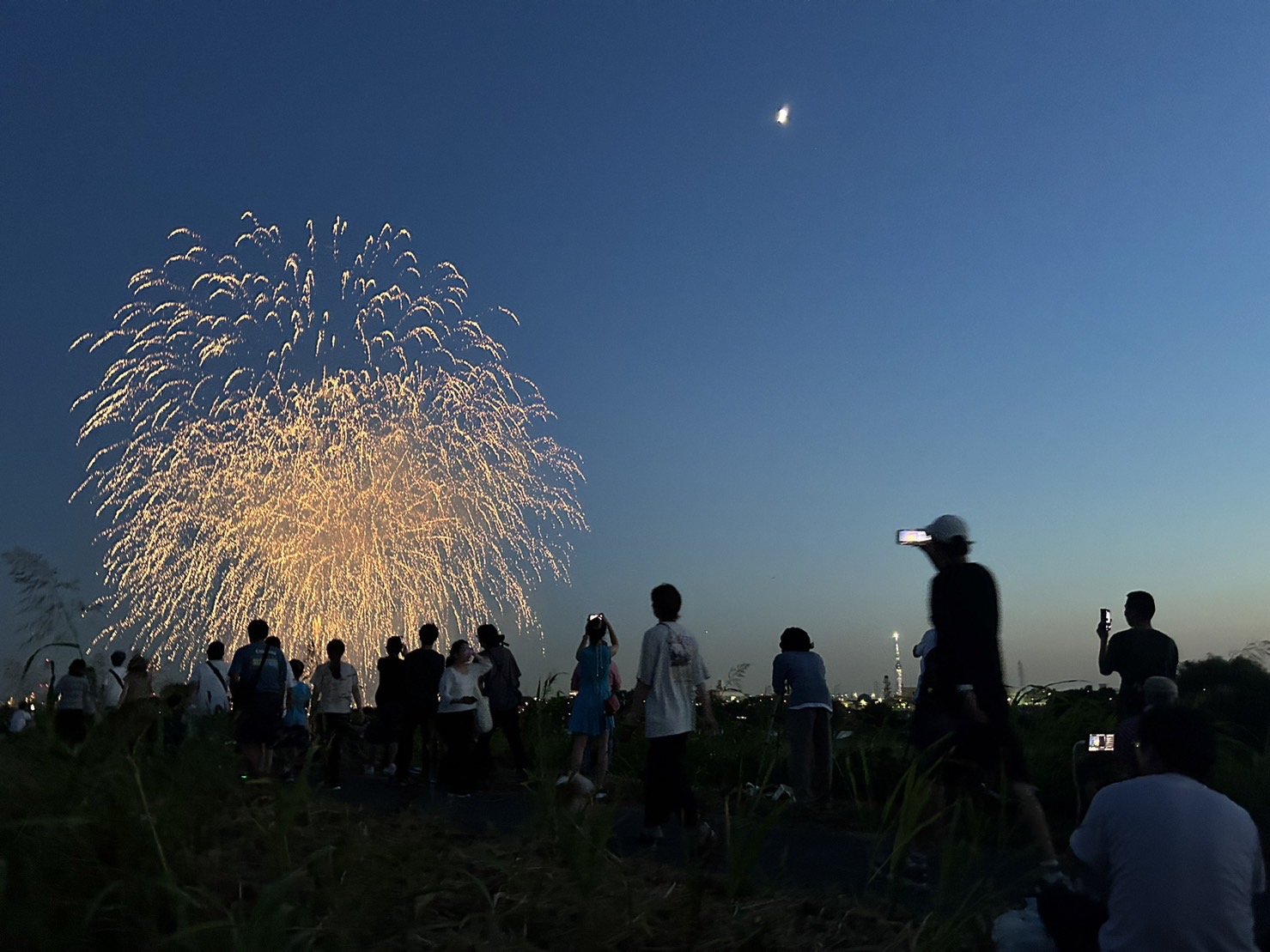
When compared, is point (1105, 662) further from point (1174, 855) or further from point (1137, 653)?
point (1174, 855)

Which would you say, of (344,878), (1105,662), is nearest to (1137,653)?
(1105,662)

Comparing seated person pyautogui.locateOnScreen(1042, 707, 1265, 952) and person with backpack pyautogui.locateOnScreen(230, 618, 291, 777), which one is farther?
person with backpack pyautogui.locateOnScreen(230, 618, 291, 777)

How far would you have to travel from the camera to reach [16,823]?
3.55m

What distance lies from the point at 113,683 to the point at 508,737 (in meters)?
6.44

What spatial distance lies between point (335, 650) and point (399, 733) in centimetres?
132

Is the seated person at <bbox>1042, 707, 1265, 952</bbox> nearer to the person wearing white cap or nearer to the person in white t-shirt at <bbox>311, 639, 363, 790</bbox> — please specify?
the person wearing white cap

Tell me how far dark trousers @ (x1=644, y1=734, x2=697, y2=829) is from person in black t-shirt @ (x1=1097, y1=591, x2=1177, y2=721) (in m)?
3.27

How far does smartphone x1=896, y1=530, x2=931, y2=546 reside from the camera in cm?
677

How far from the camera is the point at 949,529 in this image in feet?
22.2

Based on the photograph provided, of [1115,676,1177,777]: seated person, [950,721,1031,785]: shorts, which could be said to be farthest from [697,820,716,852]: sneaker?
[1115,676,1177,777]: seated person

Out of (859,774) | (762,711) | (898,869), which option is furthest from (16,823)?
(762,711)

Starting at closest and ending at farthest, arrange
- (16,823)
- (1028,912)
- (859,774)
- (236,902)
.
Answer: (16,823) → (236,902) → (1028,912) → (859,774)

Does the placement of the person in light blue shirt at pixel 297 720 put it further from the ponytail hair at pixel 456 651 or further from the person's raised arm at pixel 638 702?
the person's raised arm at pixel 638 702

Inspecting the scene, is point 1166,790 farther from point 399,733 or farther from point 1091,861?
point 399,733
